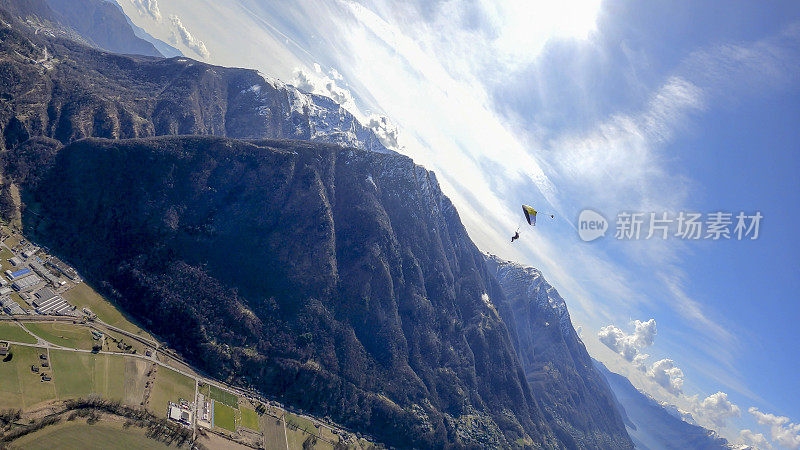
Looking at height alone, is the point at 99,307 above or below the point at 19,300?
below

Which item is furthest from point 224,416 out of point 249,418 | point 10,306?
point 10,306

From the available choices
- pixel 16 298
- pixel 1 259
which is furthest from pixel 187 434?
pixel 1 259

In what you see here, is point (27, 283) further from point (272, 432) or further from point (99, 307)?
point (272, 432)

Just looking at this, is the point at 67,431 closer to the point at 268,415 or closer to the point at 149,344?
the point at 149,344

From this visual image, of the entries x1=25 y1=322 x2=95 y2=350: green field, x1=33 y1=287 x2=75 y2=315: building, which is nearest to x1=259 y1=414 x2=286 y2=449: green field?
x1=25 y1=322 x2=95 y2=350: green field

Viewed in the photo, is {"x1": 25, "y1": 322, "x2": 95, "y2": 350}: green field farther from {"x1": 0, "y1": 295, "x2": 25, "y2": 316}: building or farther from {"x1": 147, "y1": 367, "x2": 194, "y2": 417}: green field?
{"x1": 147, "y1": 367, "x2": 194, "y2": 417}: green field

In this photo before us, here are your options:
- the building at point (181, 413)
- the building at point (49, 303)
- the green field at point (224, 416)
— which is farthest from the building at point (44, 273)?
the green field at point (224, 416)
